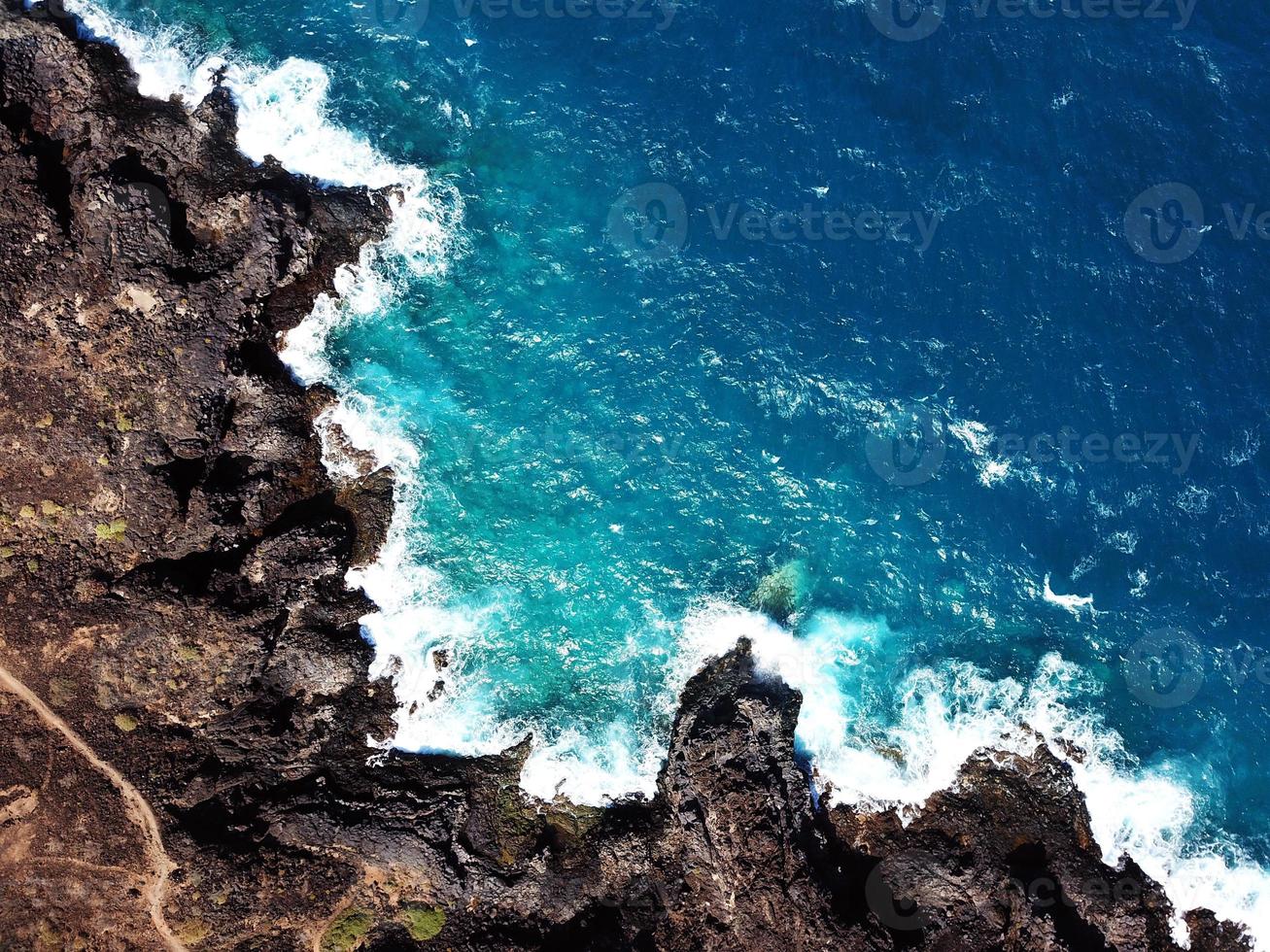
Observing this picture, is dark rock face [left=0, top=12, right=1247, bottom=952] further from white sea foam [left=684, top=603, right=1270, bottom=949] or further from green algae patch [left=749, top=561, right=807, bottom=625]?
green algae patch [left=749, top=561, right=807, bottom=625]

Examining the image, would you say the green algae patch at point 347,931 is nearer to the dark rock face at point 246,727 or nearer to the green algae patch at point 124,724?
the dark rock face at point 246,727

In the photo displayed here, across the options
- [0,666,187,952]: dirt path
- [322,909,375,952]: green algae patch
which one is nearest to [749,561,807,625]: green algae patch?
[322,909,375,952]: green algae patch

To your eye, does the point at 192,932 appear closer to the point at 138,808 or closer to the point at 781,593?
the point at 138,808

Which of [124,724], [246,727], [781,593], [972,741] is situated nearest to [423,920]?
[246,727]

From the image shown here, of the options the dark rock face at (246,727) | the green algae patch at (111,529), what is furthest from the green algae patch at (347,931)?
the green algae patch at (111,529)

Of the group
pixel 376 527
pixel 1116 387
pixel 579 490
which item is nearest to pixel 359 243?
pixel 376 527
